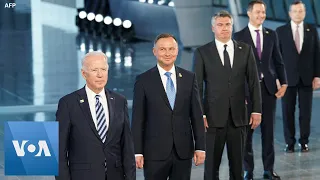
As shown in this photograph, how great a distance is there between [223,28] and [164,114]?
5.23 ft

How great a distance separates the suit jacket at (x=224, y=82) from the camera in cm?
999

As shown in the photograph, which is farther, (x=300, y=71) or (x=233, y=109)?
(x=300, y=71)

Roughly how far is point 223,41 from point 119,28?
71.3 ft

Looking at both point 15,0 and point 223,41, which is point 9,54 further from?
point 223,41

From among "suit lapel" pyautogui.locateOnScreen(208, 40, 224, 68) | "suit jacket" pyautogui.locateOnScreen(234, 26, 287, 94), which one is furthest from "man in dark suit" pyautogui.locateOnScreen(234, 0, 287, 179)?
"suit lapel" pyautogui.locateOnScreen(208, 40, 224, 68)

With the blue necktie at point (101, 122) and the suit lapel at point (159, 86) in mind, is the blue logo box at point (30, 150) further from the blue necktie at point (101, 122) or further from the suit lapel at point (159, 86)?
the suit lapel at point (159, 86)

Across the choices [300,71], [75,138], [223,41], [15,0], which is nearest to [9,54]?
[15,0]

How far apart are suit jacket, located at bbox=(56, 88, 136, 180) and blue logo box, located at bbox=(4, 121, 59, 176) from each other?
32.2 inches

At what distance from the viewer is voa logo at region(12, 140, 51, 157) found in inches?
257

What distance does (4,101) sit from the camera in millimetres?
19000

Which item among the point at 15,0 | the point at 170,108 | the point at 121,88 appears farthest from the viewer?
the point at 121,88

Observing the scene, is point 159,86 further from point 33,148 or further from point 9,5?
point 9,5

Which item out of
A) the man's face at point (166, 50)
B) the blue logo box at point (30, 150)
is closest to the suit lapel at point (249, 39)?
the man's face at point (166, 50)

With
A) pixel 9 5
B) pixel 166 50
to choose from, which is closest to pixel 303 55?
pixel 166 50
